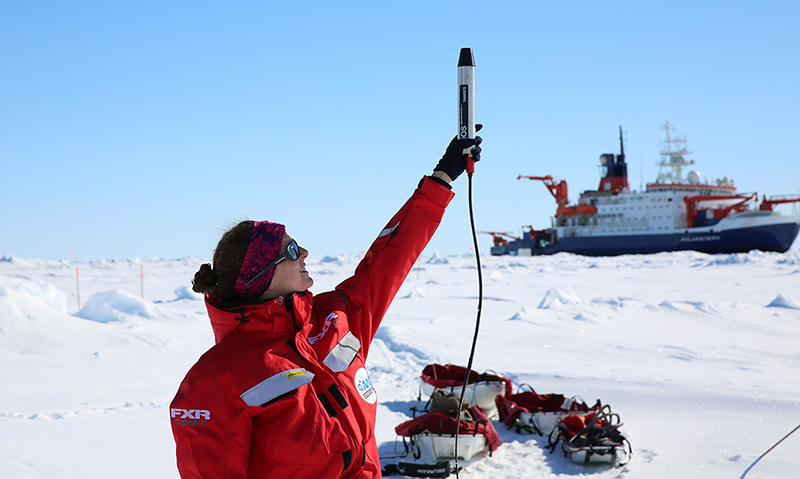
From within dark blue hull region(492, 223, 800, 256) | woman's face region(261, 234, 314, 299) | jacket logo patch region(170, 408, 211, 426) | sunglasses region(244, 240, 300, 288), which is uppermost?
sunglasses region(244, 240, 300, 288)

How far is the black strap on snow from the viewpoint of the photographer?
10.3ft

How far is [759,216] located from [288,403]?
3774 cm

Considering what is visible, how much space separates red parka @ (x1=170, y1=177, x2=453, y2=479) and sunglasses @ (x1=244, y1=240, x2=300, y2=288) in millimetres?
91

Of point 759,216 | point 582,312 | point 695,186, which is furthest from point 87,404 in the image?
point 695,186

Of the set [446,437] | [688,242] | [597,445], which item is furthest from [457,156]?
[688,242]

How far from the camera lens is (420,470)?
316 cm

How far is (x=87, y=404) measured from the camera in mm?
4246

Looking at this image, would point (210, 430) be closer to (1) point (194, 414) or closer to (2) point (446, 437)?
(1) point (194, 414)

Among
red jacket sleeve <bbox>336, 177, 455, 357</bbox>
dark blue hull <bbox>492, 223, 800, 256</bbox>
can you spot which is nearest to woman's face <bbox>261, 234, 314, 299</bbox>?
red jacket sleeve <bbox>336, 177, 455, 357</bbox>

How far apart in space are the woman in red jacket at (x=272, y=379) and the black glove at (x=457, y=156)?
0.51 m

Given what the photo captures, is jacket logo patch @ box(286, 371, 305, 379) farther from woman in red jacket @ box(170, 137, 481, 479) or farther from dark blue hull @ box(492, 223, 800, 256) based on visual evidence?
dark blue hull @ box(492, 223, 800, 256)

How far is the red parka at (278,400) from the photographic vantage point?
122 centimetres

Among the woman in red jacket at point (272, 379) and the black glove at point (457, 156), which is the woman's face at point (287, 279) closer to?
the woman in red jacket at point (272, 379)

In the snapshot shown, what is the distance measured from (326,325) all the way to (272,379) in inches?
12.3
